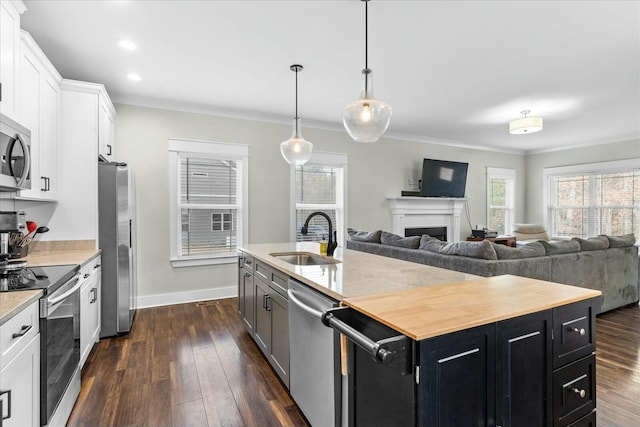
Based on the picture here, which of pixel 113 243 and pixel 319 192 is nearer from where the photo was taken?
pixel 113 243

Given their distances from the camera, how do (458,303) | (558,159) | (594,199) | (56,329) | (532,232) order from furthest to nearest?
1. (558,159)
2. (532,232)
3. (594,199)
4. (56,329)
5. (458,303)

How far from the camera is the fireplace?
21.2 feet

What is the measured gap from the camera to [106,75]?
11.6 ft

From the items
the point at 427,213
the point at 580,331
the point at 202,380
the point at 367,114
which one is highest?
the point at 367,114

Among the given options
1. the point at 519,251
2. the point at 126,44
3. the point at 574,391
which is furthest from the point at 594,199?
the point at 126,44

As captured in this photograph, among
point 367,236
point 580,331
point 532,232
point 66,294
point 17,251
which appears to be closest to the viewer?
point 580,331

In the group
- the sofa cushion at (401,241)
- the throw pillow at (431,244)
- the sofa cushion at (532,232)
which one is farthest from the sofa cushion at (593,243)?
the sofa cushion at (532,232)

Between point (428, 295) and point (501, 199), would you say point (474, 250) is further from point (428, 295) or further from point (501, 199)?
point (501, 199)

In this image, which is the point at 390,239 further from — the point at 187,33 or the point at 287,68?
the point at 187,33

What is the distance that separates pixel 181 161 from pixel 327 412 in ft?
12.7

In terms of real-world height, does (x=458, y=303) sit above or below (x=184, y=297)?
above

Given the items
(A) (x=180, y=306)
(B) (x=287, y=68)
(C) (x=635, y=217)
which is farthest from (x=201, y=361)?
(C) (x=635, y=217)

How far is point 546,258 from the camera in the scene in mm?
3391

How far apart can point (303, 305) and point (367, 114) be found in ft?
4.61
